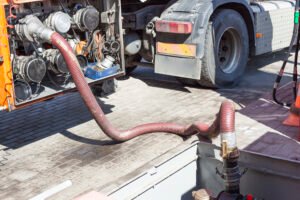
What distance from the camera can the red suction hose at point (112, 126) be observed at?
13.8 ft

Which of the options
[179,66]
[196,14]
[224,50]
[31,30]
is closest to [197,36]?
[196,14]

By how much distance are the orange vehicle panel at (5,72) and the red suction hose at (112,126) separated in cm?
42

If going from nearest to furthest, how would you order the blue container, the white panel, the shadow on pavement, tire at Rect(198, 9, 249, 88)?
the blue container
the shadow on pavement
tire at Rect(198, 9, 249, 88)
the white panel

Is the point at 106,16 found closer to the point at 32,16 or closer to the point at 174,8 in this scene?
the point at 32,16

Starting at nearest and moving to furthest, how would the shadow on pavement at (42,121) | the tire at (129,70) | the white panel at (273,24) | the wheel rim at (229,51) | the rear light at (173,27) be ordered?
the shadow on pavement at (42,121), the rear light at (173,27), the wheel rim at (229,51), the white panel at (273,24), the tire at (129,70)

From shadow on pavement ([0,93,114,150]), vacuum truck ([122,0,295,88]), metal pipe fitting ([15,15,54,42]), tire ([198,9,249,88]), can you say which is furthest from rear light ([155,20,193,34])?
metal pipe fitting ([15,15,54,42])

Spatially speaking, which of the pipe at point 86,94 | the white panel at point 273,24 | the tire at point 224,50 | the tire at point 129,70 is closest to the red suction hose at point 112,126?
the pipe at point 86,94

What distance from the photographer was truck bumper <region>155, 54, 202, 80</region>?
6.19 metres

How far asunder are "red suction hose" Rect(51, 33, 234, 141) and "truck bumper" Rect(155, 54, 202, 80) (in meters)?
1.38

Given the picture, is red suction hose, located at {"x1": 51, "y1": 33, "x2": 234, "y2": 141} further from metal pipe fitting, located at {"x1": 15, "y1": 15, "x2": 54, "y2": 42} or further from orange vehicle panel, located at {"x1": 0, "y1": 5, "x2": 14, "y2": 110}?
orange vehicle panel, located at {"x1": 0, "y1": 5, "x2": 14, "y2": 110}

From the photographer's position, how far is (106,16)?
509cm

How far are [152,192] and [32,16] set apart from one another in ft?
6.35

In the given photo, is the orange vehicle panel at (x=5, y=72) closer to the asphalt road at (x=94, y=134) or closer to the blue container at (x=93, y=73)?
the asphalt road at (x=94, y=134)

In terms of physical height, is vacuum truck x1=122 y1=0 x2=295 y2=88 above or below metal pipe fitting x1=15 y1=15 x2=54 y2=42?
below
